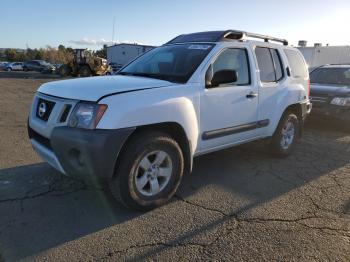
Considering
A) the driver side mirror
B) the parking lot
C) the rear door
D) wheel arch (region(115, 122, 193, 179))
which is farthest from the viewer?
the rear door

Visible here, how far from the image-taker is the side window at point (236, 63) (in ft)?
15.2

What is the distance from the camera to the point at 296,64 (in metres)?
6.33

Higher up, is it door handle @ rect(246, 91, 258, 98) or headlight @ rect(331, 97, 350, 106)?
door handle @ rect(246, 91, 258, 98)

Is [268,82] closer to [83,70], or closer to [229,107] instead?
[229,107]

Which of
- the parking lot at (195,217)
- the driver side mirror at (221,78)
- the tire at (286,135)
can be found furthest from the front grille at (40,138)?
the tire at (286,135)

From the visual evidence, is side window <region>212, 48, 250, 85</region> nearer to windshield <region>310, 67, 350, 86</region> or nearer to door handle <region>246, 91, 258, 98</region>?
door handle <region>246, 91, 258, 98</region>

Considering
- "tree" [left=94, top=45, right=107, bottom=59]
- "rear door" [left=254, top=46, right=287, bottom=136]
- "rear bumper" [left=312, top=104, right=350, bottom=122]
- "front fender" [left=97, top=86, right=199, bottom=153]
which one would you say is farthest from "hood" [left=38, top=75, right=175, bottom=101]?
"tree" [left=94, top=45, right=107, bottom=59]

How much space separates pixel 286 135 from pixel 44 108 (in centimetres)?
407

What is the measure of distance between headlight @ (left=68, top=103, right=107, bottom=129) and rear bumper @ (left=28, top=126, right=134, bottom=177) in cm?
6

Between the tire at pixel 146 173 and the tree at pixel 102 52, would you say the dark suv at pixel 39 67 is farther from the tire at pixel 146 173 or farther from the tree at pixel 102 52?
the tire at pixel 146 173

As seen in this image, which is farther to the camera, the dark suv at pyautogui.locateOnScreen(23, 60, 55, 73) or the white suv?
the dark suv at pyautogui.locateOnScreen(23, 60, 55, 73)

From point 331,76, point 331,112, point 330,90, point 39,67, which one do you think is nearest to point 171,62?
point 331,112

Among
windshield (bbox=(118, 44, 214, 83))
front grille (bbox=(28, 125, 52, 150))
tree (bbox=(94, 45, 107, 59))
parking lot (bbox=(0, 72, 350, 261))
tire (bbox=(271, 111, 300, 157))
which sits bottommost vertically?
parking lot (bbox=(0, 72, 350, 261))

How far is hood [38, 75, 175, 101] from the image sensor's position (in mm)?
3535
